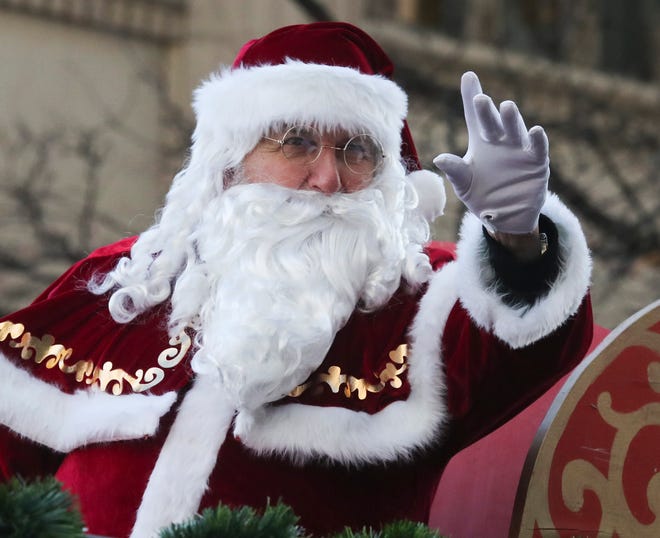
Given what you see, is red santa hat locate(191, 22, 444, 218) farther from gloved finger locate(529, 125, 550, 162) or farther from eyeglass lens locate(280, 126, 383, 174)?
gloved finger locate(529, 125, 550, 162)

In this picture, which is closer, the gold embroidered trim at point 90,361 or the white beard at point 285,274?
the white beard at point 285,274

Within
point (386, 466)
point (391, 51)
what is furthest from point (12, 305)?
point (386, 466)

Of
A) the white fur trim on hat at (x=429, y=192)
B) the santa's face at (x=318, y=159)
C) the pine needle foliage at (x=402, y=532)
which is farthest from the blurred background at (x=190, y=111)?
the pine needle foliage at (x=402, y=532)

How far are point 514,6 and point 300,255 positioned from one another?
261 inches

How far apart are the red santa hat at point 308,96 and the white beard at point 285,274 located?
0.15 metres

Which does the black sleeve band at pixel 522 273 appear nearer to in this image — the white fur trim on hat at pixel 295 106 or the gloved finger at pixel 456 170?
the gloved finger at pixel 456 170

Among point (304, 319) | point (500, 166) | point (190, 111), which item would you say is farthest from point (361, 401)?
point (190, 111)

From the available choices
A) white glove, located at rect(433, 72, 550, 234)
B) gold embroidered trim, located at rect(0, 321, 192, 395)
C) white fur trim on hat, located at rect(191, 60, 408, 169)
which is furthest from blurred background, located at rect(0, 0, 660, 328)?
white glove, located at rect(433, 72, 550, 234)

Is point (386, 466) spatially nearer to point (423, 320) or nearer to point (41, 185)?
point (423, 320)

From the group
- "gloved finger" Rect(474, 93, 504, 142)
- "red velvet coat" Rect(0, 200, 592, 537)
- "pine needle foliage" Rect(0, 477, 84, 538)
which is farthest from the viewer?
"red velvet coat" Rect(0, 200, 592, 537)

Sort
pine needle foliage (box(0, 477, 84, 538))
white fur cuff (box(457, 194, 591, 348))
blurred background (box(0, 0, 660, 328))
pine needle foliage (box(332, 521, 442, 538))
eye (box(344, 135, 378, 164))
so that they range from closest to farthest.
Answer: pine needle foliage (box(0, 477, 84, 538))
pine needle foliage (box(332, 521, 442, 538))
white fur cuff (box(457, 194, 591, 348))
eye (box(344, 135, 378, 164))
blurred background (box(0, 0, 660, 328))

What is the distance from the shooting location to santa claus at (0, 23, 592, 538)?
3.01 metres

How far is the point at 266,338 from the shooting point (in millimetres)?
3172

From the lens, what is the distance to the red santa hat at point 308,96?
344 cm
